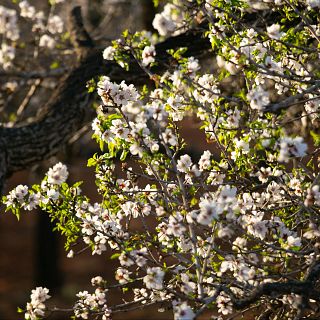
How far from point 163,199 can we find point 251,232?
21.0 inches

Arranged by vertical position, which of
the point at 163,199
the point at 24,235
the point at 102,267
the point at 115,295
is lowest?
the point at 163,199

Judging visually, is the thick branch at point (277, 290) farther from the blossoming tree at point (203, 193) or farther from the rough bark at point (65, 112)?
the rough bark at point (65, 112)

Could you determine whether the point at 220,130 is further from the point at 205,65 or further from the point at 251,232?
the point at 205,65

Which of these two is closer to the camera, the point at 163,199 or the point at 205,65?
the point at 163,199

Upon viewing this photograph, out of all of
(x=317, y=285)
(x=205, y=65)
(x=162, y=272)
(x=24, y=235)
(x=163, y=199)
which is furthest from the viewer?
(x=24, y=235)

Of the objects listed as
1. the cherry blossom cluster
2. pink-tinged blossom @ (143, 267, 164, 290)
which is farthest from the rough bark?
pink-tinged blossom @ (143, 267, 164, 290)

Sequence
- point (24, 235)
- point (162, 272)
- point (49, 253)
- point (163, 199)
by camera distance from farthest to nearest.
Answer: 1. point (24, 235)
2. point (49, 253)
3. point (163, 199)
4. point (162, 272)

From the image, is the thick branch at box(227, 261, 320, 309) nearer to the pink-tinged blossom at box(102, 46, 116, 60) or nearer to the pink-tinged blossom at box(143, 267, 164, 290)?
the pink-tinged blossom at box(143, 267, 164, 290)

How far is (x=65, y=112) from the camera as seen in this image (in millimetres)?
5852

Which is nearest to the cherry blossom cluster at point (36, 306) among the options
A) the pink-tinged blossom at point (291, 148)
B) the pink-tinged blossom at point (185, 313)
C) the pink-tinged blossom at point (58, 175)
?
the pink-tinged blossom at point (58, 175)

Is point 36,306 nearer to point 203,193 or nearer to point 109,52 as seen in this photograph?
point 203,193

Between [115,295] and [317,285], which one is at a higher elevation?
[115,295]

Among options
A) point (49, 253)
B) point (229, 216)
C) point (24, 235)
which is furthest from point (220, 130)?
point (24, 235)

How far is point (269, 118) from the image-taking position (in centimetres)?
378
